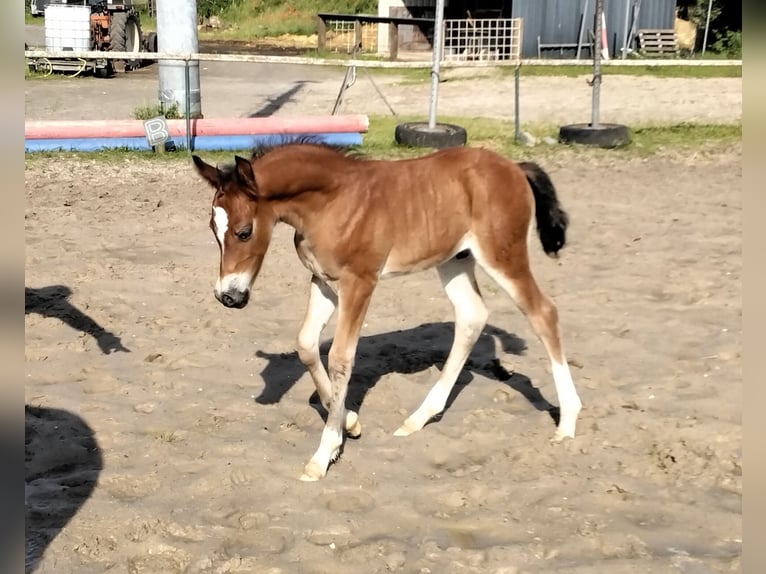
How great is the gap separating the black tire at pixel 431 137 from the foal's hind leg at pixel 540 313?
7457mm

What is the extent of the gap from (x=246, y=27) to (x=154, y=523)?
3832 centimetres

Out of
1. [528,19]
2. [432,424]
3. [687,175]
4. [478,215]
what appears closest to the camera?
[478,215]

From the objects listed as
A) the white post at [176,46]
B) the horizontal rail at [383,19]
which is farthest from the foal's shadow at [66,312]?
the horizontal rail at [383,19]

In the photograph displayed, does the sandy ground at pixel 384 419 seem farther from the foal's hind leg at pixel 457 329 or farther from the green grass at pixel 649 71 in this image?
the green grass at pixel 649 71

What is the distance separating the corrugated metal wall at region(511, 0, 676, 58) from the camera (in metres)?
24.9

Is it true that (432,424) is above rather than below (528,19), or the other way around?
below

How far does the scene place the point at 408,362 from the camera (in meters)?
5.52

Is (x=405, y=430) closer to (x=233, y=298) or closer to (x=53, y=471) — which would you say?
(x=233, y=298)

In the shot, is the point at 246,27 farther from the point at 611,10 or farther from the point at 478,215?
the point at 478,215

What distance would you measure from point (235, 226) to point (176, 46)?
1055 cm

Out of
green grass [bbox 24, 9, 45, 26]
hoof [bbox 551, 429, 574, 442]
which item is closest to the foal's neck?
hoof [bbox 551, 429, 574, 442]

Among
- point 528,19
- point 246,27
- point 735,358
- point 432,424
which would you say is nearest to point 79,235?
point 432,424

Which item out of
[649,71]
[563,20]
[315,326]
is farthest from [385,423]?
[563,20]

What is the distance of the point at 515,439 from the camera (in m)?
4.41
